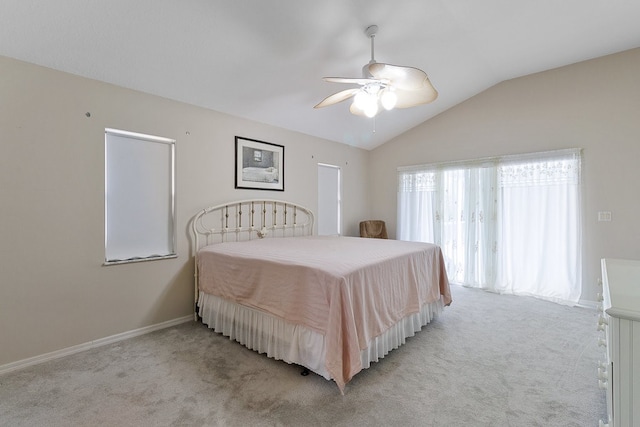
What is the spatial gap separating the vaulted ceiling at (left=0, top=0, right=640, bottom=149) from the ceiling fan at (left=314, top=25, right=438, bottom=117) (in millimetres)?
421

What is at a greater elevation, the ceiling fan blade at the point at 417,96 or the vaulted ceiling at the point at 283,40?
the vaulted ceiling at the point at 283,40

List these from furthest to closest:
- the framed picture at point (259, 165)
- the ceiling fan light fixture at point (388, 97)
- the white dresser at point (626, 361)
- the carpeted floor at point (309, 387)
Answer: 1. the framed picture at point (259, 165)
2. the ceiling fan light fixture at point (388, 97)
3. the carpeted floor at point (309, 387)
4. the white dresser at point (626, 361)

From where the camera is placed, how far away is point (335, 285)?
1.91m

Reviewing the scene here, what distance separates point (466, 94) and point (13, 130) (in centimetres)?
520

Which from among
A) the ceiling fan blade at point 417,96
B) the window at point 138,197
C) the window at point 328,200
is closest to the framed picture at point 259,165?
the window at point 138,197

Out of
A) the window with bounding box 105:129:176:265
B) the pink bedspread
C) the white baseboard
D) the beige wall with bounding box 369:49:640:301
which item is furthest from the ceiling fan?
the white baseboard

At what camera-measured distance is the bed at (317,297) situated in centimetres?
191

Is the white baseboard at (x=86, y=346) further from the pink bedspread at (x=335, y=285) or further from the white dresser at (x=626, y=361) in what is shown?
the white dresser at (x=626, y=361)

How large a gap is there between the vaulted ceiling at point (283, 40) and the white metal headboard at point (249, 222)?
3.91ft

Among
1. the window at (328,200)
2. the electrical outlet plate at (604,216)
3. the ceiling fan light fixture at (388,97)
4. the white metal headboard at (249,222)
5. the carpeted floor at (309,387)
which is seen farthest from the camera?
the window at (328,200)

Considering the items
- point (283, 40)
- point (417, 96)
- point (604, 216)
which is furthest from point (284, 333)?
point (604, 216)

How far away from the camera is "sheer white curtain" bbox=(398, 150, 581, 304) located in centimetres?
374

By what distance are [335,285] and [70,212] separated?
2.36 m

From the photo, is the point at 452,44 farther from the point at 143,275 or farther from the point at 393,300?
the point at 143,275
